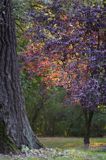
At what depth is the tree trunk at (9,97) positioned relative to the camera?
8898 millimetres

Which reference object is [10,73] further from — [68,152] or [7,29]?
[68,152]

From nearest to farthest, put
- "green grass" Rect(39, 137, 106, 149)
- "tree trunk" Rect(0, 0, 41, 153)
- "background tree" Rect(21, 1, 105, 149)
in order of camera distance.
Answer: "tree trunk" Rect(0, 0, 41, 153), "background tree" Rect(21, 1, 105, 149), "green grass" Rect(39, 137, 106, 149)

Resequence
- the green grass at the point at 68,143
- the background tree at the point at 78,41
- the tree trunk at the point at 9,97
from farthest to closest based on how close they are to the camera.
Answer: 1. the green grass at the point at 68,143
2. the background tree at the point at 78,41
3. the tree trunk at the point at 9,97

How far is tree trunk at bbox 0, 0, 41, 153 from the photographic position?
890 cm

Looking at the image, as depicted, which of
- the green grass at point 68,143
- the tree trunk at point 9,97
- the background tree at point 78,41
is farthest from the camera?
the green grass at point 68,143

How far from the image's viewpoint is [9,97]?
9.05 metres

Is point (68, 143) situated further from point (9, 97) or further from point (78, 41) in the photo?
point (9, 97)

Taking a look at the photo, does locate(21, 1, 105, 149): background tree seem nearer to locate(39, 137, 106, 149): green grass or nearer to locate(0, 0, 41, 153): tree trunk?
locate(0, 0, 41, 153): tree trunk

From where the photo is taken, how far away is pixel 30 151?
9.03 m

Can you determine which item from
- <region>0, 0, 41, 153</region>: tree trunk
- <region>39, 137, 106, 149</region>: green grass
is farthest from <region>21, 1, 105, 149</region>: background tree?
<region>39, 137, 106, 149</region>: green grass

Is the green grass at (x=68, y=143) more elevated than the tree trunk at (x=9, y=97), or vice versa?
the tree trunk at (x=9, y=97)

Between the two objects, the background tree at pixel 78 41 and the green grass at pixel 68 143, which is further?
the green grass at pixel 68 143

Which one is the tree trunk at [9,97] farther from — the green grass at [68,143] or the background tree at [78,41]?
the green grass at [68,143]

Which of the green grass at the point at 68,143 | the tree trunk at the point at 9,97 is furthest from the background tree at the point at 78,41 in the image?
the green grass at the point at 68,143
